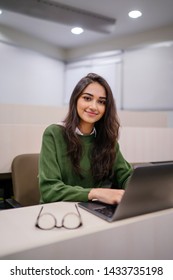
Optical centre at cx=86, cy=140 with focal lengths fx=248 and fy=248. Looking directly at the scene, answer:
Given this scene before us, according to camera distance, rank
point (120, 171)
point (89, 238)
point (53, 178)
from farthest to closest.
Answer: point (120, 171) < point (53, 178) < point (89, 238)

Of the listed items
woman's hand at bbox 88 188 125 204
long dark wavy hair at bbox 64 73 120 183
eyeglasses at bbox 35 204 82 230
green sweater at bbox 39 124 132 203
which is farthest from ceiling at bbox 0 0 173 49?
eyeglasses at bbox 35 204 82 230

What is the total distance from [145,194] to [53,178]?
1.53ft

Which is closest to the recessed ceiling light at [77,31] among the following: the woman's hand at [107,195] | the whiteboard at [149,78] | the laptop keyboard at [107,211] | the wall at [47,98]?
the wall at [47,98]

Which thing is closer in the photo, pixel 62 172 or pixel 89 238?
pixel 89 238

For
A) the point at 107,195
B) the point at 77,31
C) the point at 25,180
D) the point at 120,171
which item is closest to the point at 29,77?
the point at 77,31

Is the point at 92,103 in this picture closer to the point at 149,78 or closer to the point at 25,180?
the point at 25,180

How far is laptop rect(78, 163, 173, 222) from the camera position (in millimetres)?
607

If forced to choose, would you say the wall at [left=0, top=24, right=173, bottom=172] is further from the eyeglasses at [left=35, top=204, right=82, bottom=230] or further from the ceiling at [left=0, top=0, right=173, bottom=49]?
the eyeglasses at [left=35, top=204, right=82, bottom=230]

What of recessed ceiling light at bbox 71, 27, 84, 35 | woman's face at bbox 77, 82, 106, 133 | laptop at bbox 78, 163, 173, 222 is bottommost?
laptop at bbox 78, 163, 173, 222

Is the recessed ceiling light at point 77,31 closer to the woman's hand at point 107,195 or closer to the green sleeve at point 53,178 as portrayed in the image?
the green sleeve at point 53,178

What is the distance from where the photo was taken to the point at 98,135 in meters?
1.27
